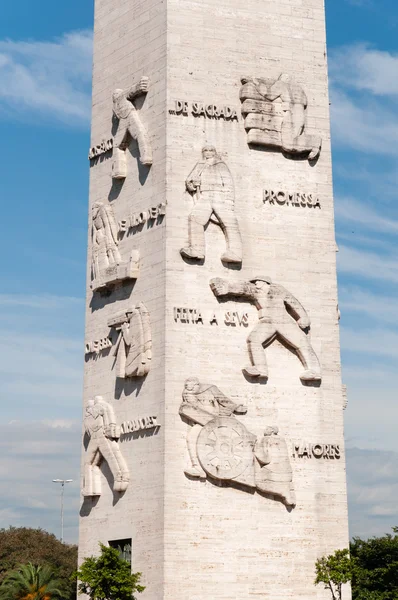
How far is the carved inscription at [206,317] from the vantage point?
28.8m

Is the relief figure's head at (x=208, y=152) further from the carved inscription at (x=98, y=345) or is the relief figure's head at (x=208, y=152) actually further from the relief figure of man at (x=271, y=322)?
the carved inscription at (x=98, y=345)

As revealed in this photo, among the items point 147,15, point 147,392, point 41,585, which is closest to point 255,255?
point 147,392

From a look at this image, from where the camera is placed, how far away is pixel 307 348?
1178 inches

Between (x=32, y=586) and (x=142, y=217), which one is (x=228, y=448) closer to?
(x=142, y=217)

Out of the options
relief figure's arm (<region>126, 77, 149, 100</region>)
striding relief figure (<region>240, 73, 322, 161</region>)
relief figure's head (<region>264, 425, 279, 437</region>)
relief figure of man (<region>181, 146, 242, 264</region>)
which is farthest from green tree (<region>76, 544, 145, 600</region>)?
relief figure's arm (<region>126, 77, 149, 100</region>)

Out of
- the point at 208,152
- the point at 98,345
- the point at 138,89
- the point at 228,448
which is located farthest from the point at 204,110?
the point at 228,448

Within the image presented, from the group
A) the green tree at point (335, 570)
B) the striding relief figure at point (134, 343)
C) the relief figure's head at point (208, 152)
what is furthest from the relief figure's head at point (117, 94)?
the green tree at point (335, 570)

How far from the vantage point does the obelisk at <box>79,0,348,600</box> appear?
1110 inches

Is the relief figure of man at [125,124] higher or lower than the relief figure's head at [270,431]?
higher

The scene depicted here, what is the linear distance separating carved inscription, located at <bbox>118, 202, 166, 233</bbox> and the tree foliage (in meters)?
24.3

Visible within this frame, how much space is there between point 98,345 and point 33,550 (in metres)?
25.8

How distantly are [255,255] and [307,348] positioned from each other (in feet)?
7.77

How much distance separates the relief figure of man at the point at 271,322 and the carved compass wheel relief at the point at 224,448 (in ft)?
4.43

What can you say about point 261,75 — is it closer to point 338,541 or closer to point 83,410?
point 83,410
